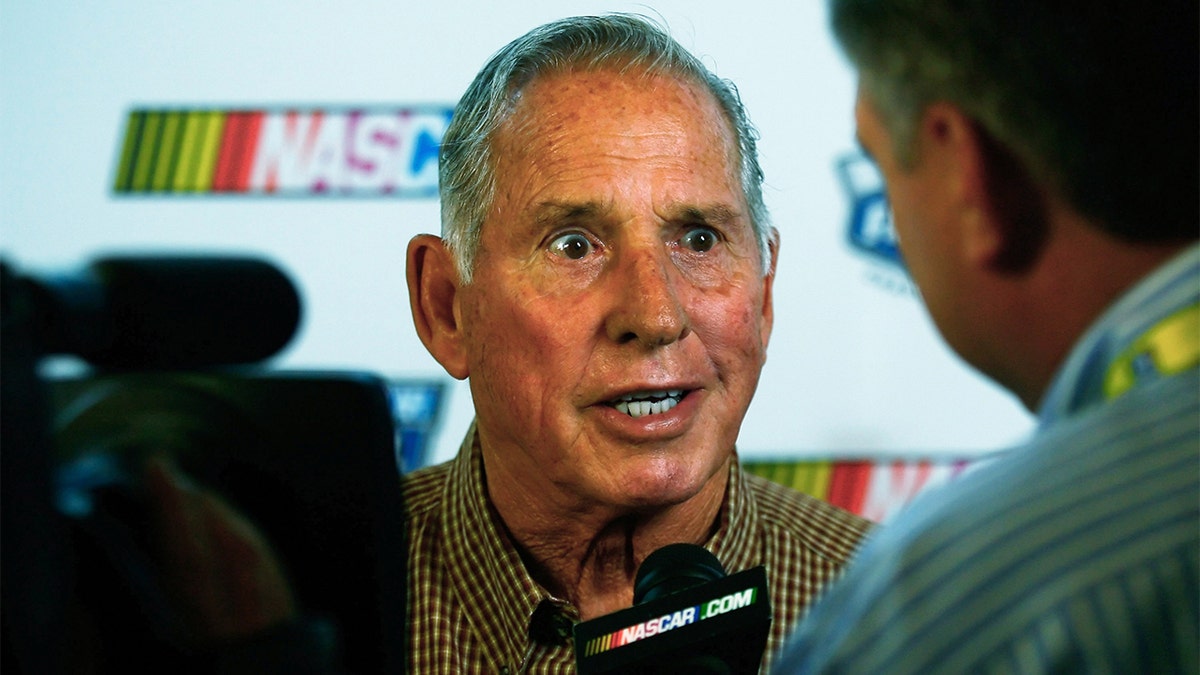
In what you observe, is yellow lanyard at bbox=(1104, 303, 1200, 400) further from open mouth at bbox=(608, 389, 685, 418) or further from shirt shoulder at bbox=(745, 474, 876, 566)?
shirt shoulder at bbox=(745, 474, 876, 566)

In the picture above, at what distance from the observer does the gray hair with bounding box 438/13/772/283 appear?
1.55m

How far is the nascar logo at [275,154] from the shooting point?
2.37m

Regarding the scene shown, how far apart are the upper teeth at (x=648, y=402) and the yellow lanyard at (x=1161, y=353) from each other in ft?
2.82

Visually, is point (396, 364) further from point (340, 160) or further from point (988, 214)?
point (988, 214)

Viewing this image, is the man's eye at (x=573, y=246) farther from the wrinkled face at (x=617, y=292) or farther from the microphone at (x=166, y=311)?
the microphone at (x=166, y=311)

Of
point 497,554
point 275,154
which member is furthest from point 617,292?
point 275,154

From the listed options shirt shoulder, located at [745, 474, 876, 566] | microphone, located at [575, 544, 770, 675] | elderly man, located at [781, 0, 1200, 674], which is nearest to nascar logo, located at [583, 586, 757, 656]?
microphone, located at [575, 544, 770, 675]

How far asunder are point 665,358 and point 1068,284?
2.59 feet

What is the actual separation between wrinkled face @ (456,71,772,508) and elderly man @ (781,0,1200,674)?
69 centimetres

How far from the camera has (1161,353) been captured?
0.62 m

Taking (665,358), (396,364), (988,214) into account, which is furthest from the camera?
(396,364)

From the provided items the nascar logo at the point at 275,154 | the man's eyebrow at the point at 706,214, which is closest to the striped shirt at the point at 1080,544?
the man's eyebrow at the point at 706,214

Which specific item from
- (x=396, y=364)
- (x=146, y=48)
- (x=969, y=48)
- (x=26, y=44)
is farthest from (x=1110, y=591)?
(x=26, y=44)

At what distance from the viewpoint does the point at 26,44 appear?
2.43 m
